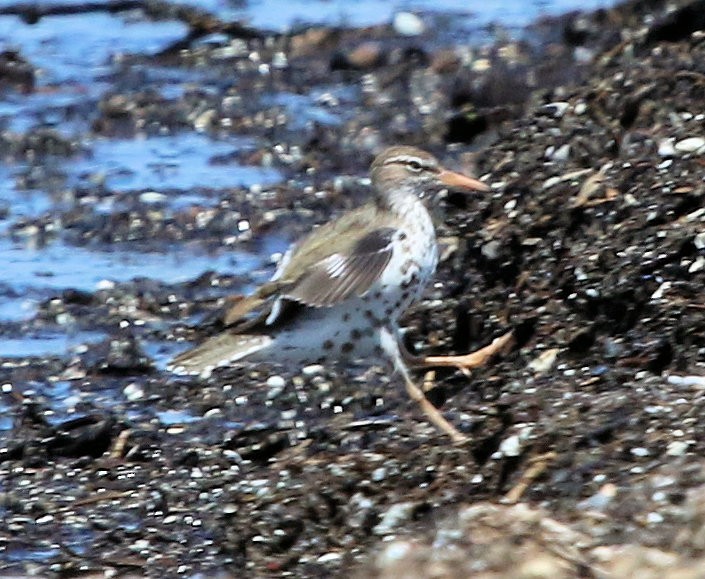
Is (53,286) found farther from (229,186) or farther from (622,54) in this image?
(622,54)

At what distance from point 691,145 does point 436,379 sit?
4.99ft

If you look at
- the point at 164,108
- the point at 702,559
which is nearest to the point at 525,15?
the point at 164,108

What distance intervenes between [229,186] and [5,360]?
2.81 m

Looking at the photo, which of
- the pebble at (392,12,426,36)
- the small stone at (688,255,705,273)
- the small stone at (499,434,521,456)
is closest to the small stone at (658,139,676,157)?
the small stone at (688,255,705,273)

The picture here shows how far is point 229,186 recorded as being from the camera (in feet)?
Result: 39.2

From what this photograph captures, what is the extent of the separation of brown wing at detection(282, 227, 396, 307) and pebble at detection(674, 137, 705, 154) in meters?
1.56

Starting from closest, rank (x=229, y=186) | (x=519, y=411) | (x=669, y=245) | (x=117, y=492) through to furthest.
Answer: (x=519, y=411)
(x=117, y=492)
(x=669, y=245)
(x=229, y=186)

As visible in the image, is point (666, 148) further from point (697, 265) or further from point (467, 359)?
point (467, 359)

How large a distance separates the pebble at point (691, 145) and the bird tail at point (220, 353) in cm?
206

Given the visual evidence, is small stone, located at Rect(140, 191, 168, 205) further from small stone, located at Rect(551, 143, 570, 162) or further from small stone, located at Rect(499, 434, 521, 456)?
small stone, located at Rect(499, 434, 521, 456)

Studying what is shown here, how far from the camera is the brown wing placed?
26.4ft

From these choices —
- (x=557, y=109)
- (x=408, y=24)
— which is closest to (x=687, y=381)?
(x=557, y=109)

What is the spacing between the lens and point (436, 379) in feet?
28.2

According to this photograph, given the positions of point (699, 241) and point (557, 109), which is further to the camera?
point (557, 109)
